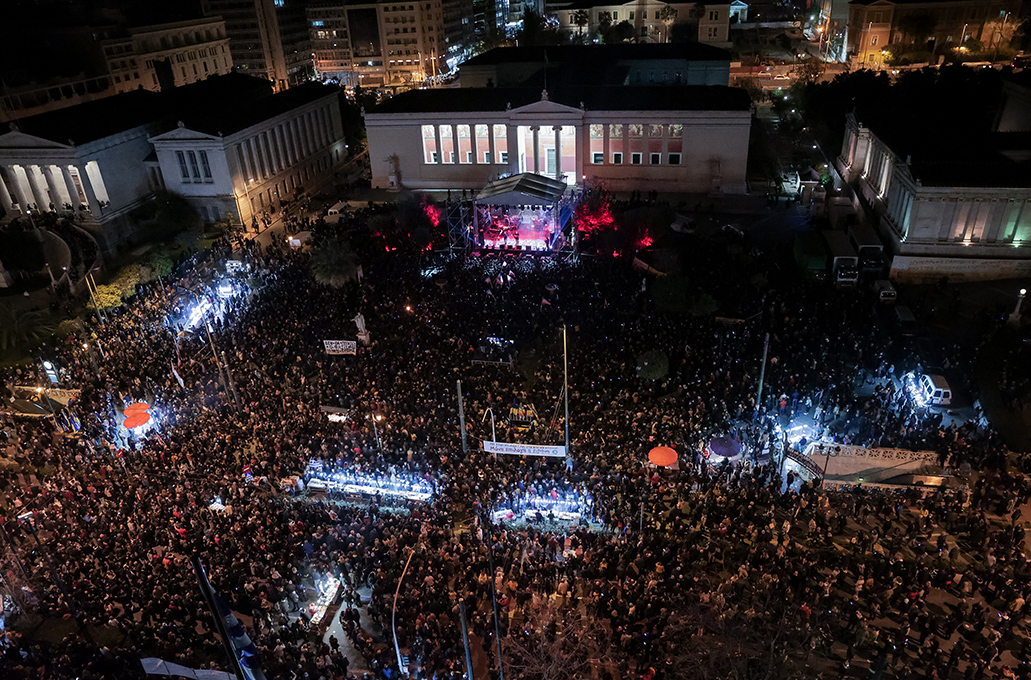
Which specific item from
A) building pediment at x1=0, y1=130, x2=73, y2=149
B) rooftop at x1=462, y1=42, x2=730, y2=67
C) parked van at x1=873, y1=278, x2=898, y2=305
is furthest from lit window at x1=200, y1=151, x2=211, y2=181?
parked van at x1=873, y1=278, x2=898, y2=305

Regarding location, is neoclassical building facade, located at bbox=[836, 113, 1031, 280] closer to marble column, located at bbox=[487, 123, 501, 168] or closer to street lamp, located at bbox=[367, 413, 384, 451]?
marble column, located at bbox=[487, 123, 501, 168]

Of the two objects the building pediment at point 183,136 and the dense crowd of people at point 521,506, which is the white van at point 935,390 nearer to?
the dense crowd of people at point 521,506

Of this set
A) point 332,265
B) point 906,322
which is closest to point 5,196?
point 332,265

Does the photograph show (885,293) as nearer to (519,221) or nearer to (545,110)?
(519,221)

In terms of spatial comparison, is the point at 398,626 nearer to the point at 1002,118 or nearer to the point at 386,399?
the point at 386,399

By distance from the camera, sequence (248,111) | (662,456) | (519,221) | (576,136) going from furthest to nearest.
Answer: (248,111), (576,136), (519,221), (662,456)

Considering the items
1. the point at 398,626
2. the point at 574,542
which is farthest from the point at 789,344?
the point at 398,626

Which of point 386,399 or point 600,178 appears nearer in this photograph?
point 386,399
